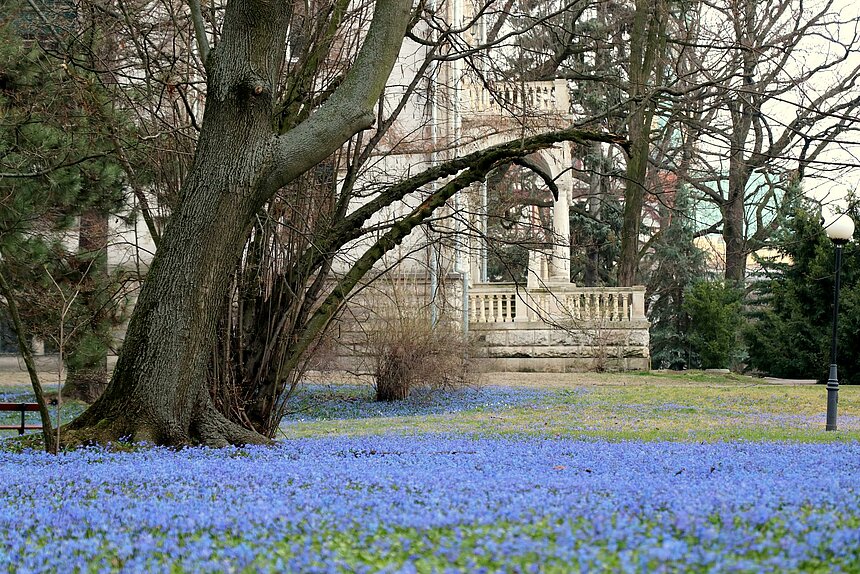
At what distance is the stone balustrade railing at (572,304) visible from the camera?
26188 millimetres

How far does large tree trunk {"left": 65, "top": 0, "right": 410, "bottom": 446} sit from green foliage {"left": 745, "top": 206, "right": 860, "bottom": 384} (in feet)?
Answer: 54.9

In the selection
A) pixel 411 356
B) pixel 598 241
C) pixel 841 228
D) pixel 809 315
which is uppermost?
pixel 598 241

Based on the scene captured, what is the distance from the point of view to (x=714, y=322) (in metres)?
29.0

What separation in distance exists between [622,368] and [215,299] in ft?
62.2

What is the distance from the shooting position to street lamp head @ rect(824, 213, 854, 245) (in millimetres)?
13219

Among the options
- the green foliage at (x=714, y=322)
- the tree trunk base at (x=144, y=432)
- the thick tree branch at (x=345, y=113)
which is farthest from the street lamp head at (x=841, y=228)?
the green foliage at (x=714, y=322)

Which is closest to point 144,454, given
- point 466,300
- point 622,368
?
point 466,300

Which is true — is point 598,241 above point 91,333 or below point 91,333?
above

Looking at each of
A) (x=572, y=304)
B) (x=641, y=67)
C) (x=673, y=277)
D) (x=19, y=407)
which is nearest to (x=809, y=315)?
(x=572, y=304)

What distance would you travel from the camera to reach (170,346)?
7812 mm

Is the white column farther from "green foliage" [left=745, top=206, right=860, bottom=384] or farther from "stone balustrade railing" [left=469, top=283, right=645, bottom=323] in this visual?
"green foliage" [left=745, top=206, right=860, bottom=384]

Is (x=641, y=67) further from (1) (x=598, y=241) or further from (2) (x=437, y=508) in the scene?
(2) (x=437, y=508)

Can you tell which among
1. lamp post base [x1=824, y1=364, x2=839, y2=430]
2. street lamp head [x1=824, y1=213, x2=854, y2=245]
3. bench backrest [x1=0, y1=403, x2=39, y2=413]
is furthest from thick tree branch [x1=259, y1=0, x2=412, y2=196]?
street lamp head [x1=824, y1=213, x2=854, y2=245]

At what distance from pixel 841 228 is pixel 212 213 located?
891 centimetres
